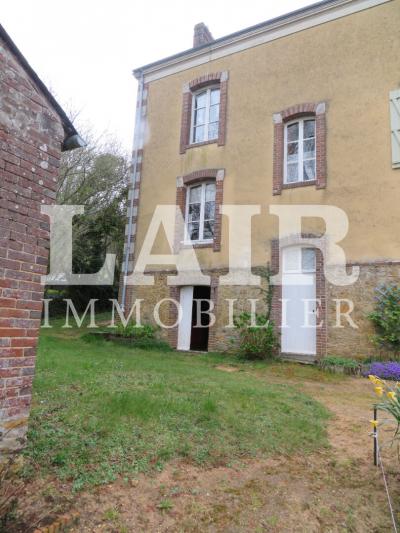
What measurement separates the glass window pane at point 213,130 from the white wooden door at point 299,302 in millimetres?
4220

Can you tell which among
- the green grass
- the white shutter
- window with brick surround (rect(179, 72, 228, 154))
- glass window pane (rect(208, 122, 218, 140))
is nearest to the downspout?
window with brick surround (rect(179, 72, 228, 154))

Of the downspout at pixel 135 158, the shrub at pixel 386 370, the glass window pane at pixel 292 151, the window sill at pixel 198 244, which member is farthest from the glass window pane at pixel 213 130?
the shrub at pixel 386 370

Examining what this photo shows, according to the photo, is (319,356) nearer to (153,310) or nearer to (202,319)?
(202,319)

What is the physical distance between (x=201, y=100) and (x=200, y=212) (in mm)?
3692

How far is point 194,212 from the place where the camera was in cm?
1084

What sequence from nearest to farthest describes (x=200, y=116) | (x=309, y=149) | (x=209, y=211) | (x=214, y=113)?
(x=309, y=149) → (x=209, y=211) → (x=214, y=113) → (x=200, y=116)

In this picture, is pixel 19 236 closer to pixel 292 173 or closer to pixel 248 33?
pixel 292 173

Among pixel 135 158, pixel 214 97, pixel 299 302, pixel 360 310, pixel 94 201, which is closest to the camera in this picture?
pixel 360 310

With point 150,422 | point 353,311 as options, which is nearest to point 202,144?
point 353,311

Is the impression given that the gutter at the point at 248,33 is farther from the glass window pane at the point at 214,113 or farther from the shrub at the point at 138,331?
the shrub at the point at 138,331

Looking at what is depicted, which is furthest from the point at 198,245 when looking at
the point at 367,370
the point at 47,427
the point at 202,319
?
the point at 47,427

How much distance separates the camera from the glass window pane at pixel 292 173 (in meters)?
9.52

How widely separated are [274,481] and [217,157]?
9.05m

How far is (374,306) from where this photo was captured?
26.0 feet
